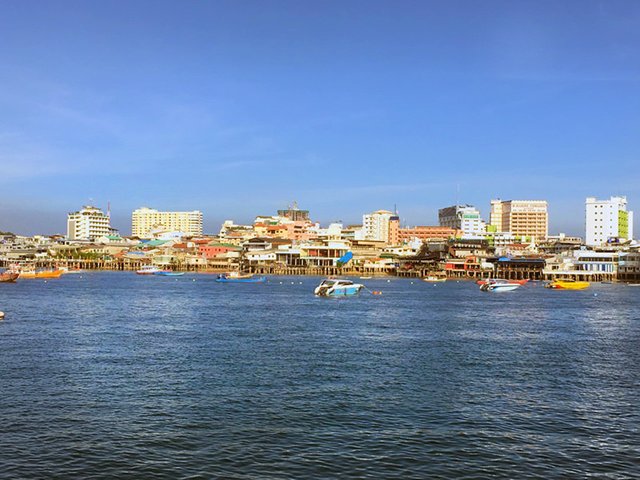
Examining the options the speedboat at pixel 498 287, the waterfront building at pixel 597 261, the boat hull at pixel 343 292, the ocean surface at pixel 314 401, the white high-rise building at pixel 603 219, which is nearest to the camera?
the ocean surface at pixel 314 401

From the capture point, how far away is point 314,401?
19.0 meters

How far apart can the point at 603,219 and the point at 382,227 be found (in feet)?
199

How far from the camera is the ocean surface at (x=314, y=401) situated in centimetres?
1409

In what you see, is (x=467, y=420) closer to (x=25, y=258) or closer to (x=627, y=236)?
(x=25, y=258)

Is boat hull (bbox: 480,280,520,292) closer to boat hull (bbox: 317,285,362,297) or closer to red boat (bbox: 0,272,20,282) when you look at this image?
boat hull (bbox: 317,285,362,297)

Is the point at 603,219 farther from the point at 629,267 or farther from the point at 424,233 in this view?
the point at 629,267

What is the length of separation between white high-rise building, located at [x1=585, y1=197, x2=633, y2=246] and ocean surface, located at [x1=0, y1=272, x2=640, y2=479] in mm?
154311

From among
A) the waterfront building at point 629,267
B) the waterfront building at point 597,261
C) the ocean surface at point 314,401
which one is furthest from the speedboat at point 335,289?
the waterfront building at point 629,267

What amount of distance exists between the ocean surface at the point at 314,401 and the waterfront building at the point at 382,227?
506 feet

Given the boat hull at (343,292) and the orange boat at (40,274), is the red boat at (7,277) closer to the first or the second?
the orange boat at (40,274)

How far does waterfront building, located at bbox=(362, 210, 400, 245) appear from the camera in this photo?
630 feet

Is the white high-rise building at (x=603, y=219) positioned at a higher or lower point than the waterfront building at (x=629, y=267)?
higher

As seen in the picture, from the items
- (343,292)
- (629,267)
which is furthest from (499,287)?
(629,267)

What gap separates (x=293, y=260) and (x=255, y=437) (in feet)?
391
